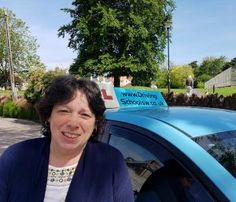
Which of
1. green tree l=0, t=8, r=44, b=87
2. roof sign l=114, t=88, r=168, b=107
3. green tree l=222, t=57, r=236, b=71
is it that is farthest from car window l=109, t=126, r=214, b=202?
green tree l=222, t=57, r=236, b=71

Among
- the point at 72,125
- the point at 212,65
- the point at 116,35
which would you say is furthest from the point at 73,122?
the point at 212,65

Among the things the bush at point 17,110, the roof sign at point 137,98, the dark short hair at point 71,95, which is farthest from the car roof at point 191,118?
the bush at point 17,110

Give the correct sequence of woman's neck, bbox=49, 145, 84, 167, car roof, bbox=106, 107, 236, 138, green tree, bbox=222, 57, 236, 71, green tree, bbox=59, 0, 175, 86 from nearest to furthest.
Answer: woman's neck, bbox=49, 145, 84, 167, car roof, bbox=106, 107, 236, 138, green tree, bbox=59, 0, 175, 86, green tree, bbox=222, 57, 236, 71

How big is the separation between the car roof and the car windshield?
0.12 ft

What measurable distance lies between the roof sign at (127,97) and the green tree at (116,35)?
28768 millimetres

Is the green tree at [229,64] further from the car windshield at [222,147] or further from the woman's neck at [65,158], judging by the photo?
the woman's neck at [65,158]

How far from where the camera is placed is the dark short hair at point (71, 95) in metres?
2.25

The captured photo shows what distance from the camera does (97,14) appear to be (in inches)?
1316

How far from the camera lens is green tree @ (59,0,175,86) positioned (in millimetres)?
33000

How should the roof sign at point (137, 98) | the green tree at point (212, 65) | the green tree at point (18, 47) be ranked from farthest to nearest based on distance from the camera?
1. the green tree at point (212, 65)
2. the green tree at point (18, 47)
3. the roof sign at point (137, 98)

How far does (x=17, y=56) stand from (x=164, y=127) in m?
59.7

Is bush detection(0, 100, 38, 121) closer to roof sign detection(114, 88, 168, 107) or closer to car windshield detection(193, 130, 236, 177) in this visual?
roof sign detection(114, 88, 168, 107)

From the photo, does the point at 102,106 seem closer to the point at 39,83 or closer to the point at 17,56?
the point at 39,83

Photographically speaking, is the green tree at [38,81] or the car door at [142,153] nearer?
the car door at [142,153]
